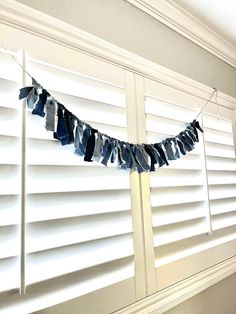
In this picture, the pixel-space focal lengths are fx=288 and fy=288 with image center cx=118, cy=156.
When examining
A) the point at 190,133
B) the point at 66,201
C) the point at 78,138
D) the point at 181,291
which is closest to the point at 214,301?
the point at 181,291

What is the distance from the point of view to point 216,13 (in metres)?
1.80

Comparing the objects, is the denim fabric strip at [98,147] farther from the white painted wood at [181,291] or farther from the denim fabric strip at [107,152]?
the white painted wood at [181,291]

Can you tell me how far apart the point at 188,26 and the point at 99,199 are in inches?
51.5

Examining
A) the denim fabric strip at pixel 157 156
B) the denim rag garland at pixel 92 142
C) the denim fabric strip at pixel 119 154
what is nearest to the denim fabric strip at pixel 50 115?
the denim rag garland at pixel 92 142

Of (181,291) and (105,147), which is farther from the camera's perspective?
(181,291)

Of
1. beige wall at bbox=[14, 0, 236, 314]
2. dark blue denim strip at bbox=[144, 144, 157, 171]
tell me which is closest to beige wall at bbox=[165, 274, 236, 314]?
beige wall at bbox=[14, 0, 236, 314]

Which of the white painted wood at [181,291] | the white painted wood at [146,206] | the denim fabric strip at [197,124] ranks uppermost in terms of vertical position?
the denim fabric strip at [197,124]

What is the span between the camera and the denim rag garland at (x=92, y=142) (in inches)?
39.2

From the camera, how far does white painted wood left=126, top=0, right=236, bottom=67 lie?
161 cm

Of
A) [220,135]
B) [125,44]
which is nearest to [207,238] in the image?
[220,135]

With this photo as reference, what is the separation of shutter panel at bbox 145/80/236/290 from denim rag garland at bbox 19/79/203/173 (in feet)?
0.28

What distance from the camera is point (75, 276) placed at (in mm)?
1074

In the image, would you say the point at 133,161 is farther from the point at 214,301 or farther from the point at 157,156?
the point at 214,301

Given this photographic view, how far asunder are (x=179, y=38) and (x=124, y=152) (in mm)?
987
